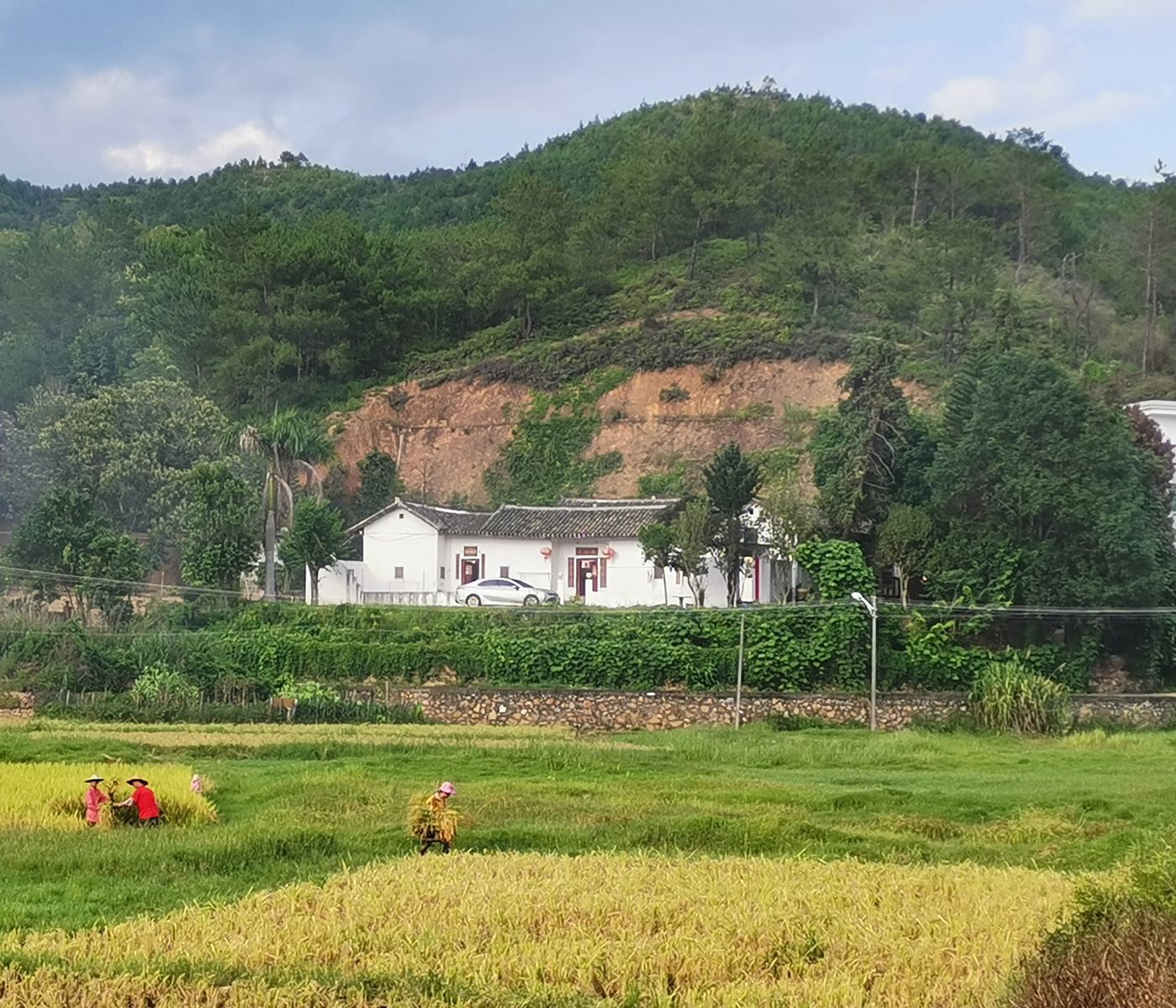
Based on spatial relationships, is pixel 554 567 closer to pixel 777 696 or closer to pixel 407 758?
pixel 777 696

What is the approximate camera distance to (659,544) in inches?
1673

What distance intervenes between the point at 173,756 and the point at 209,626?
16.7 m

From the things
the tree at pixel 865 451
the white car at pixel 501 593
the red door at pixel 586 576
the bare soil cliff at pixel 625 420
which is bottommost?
the white car at pixel 501 593

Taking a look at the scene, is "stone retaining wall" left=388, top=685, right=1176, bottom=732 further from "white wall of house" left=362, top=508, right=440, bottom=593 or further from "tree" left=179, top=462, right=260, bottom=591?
"white wall of house" left=362, top=508, right=440, bottom=593

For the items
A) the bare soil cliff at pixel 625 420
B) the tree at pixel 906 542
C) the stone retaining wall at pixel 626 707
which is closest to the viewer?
the stone retaining wall at pixel 626 707

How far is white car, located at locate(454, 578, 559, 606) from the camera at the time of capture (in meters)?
44.8

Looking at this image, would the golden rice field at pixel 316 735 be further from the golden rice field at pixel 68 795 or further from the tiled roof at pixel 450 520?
the tiled roof at pixel 450 520

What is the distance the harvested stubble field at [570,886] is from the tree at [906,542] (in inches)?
628

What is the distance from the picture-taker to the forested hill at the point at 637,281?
61.0 metres

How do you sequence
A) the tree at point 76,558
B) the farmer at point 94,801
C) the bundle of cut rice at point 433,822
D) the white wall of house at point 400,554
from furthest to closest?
the white wall of house at point 400,554 < the tree at point 76,558 < the farmer at point 94,801 < the bundle of cut rice at point 433,822

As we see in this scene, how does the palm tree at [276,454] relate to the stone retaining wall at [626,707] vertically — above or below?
above

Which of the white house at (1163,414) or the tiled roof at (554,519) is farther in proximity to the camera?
the tiled roof at (554,519)

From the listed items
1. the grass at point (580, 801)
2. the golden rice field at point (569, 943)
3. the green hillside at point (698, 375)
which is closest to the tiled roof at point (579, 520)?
the green hillside at point (698, 375)

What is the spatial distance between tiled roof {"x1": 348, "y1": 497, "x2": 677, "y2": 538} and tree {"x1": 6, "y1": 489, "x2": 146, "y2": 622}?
8.93 metres
